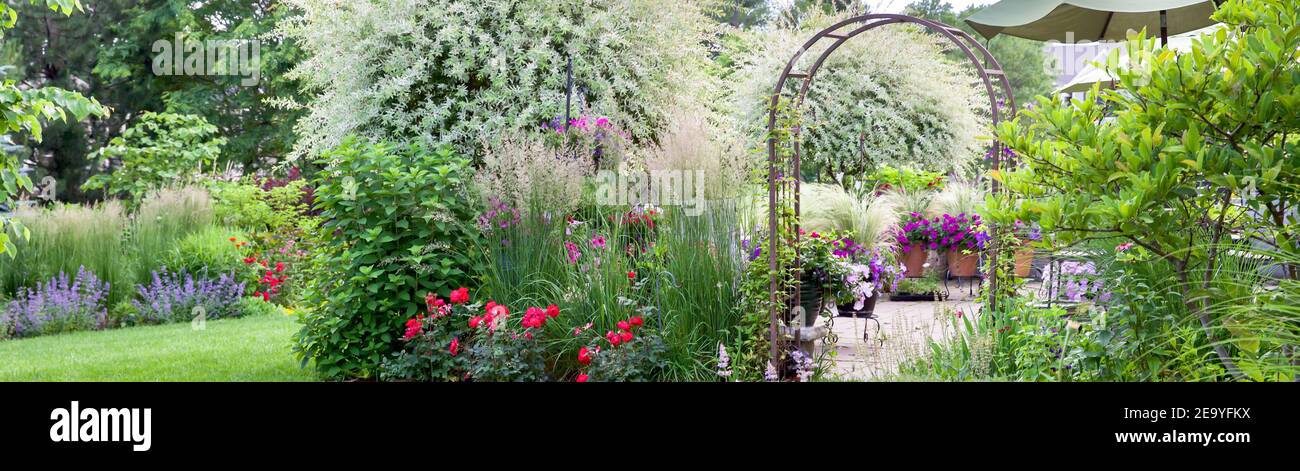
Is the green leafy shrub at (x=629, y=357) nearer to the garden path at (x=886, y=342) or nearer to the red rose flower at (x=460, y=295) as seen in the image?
the red rose flower at (x=460, y=295)

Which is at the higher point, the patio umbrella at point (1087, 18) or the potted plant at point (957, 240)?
the patio umbrella at point (1087, 18)

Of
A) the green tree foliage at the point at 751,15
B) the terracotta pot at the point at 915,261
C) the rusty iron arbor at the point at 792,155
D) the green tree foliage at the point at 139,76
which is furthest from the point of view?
the green tree foliage at the point at 751,15

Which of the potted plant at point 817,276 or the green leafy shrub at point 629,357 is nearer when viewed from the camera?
the green leafy shrub at point 629,357

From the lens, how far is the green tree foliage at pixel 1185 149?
2242mm

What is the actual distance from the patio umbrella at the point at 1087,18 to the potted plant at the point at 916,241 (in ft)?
5.39

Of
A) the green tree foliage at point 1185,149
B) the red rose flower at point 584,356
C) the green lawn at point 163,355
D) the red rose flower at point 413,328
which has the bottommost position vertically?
the green lawn at point 163,355

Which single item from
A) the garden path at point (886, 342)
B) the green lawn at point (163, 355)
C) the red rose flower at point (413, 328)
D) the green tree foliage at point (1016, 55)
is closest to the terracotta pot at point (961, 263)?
the garden path at point (886, 342)

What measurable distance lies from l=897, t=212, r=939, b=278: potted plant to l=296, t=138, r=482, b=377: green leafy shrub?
11.6 feet

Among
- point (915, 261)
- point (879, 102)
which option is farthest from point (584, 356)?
point (879, 102)

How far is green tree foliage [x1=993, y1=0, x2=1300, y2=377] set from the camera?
2.24 metres

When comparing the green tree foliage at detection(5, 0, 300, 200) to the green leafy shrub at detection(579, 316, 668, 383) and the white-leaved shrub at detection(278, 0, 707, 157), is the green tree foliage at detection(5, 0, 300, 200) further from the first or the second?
the green leafy shrub at detection(579, 316, 668, 383)

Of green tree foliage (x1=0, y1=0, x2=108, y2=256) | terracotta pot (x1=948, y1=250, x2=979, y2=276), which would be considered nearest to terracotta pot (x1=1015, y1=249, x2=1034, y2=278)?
terracotta pot (x1=948, y1=250, x2=979, y2=276)
